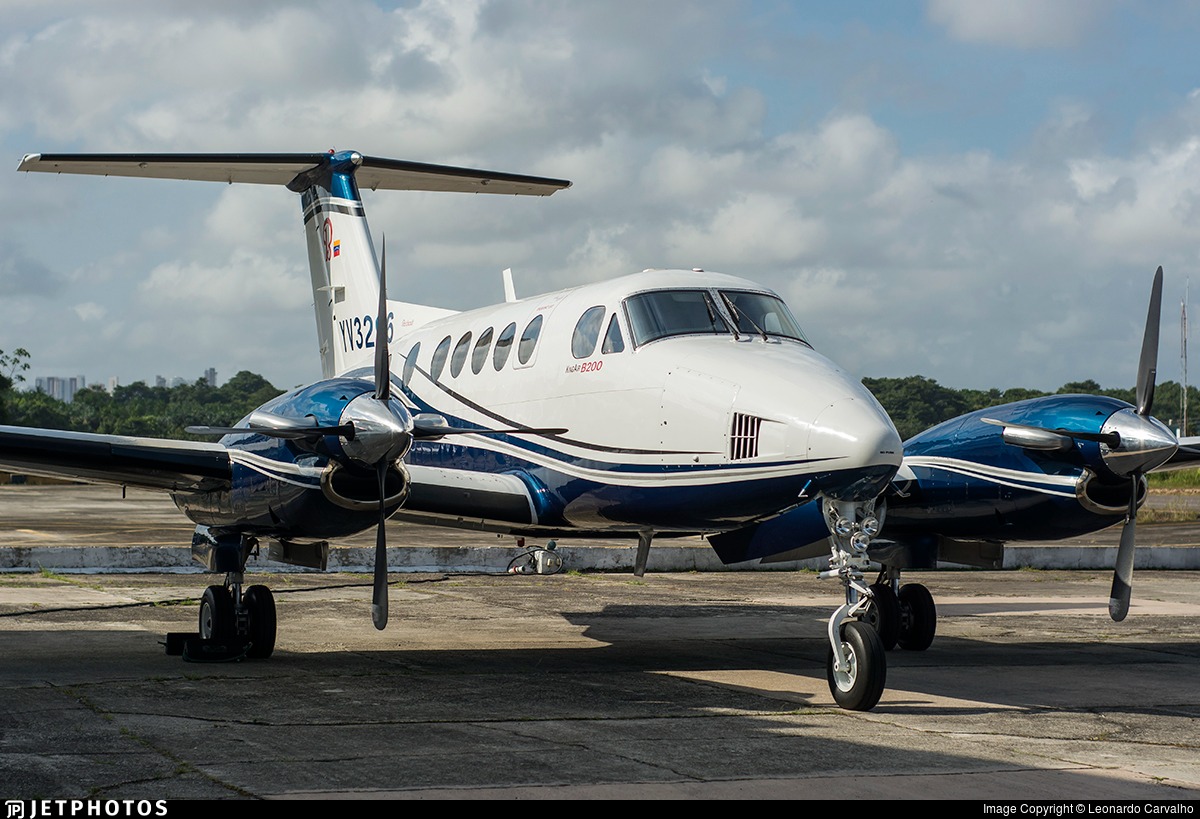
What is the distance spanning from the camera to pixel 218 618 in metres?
10.9

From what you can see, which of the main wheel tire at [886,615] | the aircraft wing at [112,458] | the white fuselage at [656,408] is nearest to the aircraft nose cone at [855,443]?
the white fuselage at [656,408]

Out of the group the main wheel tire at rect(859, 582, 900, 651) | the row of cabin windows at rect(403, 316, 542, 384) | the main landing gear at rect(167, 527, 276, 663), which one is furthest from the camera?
the main wheel tire at rect(859, 582, 900, 651)

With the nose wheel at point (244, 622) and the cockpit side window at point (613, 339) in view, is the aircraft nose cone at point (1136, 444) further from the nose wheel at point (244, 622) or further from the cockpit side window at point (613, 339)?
the nose wheel at point (244, 622)

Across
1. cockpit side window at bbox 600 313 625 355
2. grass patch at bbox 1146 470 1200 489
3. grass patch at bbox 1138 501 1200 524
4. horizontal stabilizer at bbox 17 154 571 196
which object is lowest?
grass patch at bbox 1138 501 1200 524

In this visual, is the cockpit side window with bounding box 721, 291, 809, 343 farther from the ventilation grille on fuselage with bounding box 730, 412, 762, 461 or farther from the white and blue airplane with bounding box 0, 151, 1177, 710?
the ventilation grille on fuselage with bounding box 730, 412, 762, 461

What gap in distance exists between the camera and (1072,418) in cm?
1073

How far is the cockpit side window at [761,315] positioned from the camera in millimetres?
10086

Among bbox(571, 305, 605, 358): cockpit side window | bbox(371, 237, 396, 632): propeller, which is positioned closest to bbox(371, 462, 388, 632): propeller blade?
bbox(371, 237, 396, 632): propeller

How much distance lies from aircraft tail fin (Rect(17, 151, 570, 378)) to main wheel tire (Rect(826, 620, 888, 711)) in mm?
7335

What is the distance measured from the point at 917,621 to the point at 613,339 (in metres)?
4.26

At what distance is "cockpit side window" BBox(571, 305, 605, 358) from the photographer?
34.2 ft

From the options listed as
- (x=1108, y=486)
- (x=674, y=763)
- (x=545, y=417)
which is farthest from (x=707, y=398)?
(x=1108, y=486)

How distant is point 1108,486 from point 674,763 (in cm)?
564

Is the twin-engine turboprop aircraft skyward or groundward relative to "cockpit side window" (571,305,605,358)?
groundward
